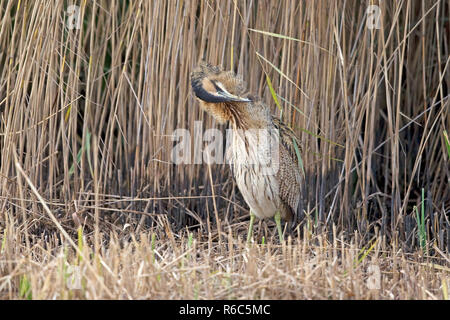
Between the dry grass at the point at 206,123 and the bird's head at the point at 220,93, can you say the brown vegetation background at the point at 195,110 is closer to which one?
the dry grass at the point at 206,123

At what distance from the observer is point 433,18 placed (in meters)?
4.60

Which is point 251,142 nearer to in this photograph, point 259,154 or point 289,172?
point 259,154

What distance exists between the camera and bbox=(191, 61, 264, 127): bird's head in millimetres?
3717

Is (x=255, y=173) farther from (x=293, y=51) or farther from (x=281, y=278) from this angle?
(x=281, y=278)

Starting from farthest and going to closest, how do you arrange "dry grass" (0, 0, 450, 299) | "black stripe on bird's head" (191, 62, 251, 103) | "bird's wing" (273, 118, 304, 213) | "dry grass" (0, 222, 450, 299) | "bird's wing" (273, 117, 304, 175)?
1. "bird's wing" (273, 118, 304, 213)
2. "bird's wing" (273, 117, 304, 175)
3. "dry grass" (0, 0, 450, 299)
4. "black stripe on bird's head" (191, 62, 251, 103)
5. "dry grass" (0, 222, 450, 299)

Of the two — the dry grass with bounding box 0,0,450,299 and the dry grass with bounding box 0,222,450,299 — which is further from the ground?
the dry grass with bounding box 0,0,450,299

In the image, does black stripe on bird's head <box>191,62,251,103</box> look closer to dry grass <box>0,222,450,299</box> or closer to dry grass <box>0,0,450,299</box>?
dry grass <box>0,0,450,299</box>

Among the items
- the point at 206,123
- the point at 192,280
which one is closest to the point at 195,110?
the point at 206,123

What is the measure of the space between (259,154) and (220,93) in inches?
18.8

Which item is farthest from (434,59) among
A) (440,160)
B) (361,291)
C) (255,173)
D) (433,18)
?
(361,291)

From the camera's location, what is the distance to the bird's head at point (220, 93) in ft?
12.2

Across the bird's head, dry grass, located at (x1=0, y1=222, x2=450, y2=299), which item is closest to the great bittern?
the bird's head

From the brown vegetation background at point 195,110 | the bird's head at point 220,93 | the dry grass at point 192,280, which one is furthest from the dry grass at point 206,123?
the dry grass at point 192,280
